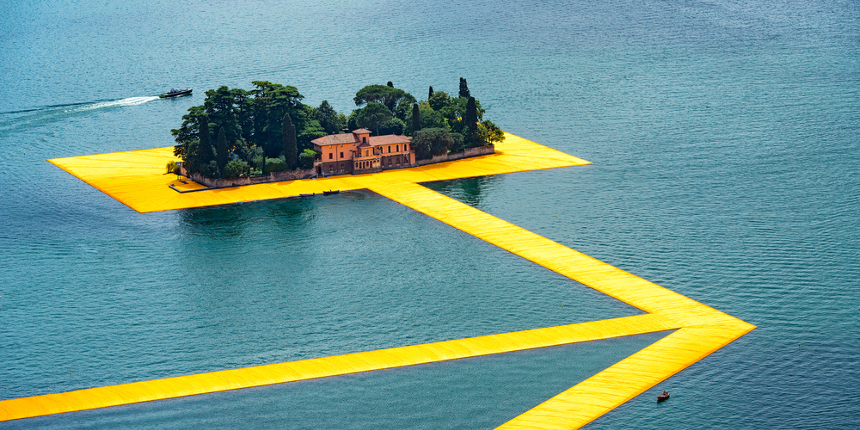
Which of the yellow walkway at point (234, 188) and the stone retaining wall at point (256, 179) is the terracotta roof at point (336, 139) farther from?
the yellow walkway at point (234, 188)

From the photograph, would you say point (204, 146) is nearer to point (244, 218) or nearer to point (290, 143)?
point (290, 143)

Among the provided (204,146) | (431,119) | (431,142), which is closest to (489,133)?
(431,119)

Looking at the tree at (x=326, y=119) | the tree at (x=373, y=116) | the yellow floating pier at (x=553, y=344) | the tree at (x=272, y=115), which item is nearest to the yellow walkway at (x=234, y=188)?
the tree at (x=272, y=115)

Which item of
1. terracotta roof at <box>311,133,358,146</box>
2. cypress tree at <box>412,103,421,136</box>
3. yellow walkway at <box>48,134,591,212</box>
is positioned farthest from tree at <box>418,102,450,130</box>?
terracotta roof at <box>311,133,358,146</box>

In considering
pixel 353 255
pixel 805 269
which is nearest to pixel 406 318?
pixel 353 255

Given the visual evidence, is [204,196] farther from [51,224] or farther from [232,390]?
[232,390]
